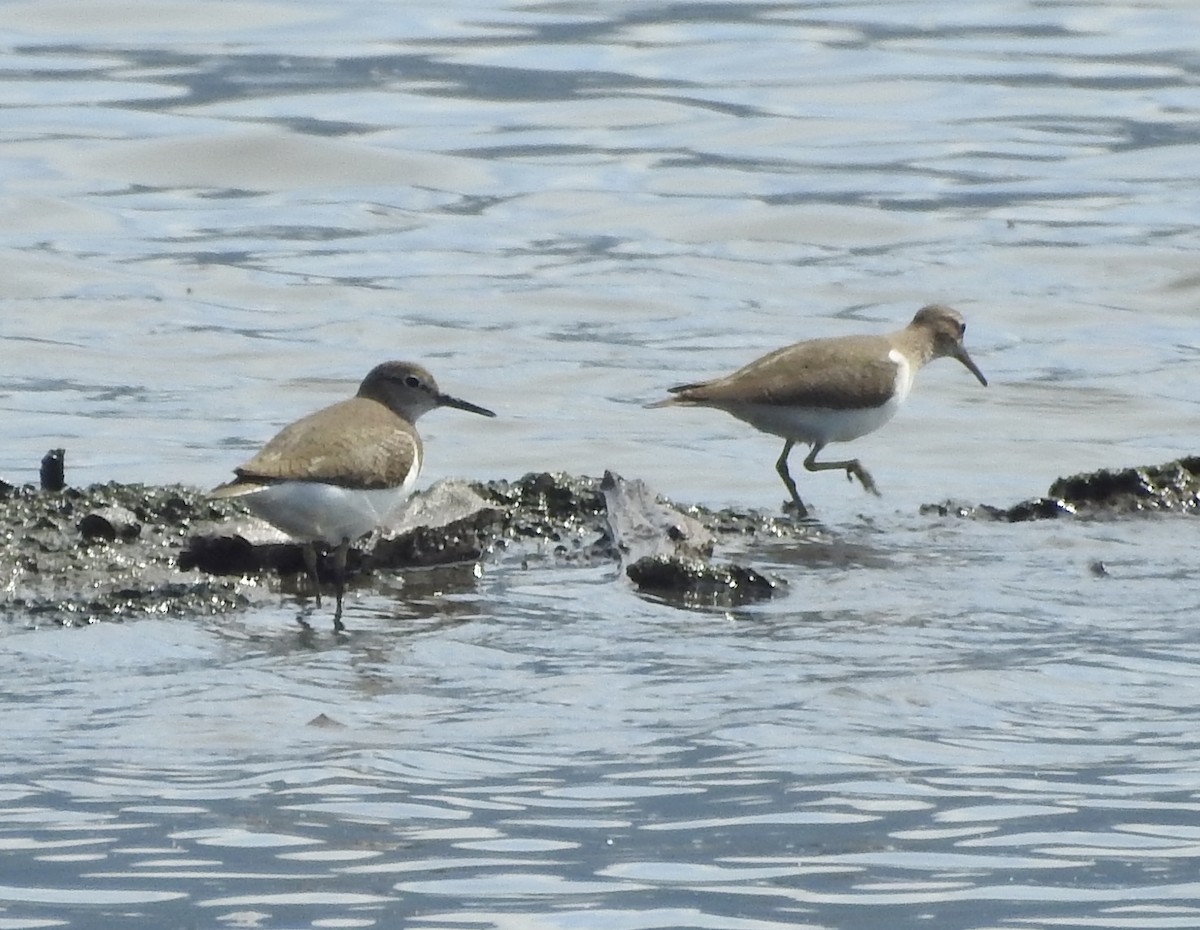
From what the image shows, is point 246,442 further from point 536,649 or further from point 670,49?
point 670,49

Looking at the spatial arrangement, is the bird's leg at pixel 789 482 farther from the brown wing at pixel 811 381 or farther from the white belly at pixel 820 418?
the brown wing at pixel 811 381

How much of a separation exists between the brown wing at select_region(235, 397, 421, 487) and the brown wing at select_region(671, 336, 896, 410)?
2.15m

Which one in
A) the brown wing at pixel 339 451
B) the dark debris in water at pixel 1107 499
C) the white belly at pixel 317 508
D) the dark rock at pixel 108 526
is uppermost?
the brown wing at pixel 339 451

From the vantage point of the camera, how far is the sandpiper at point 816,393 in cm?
1151

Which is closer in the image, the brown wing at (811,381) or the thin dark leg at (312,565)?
the thin dark leg at (312,565)

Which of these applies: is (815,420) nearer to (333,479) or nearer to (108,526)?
(333,479)

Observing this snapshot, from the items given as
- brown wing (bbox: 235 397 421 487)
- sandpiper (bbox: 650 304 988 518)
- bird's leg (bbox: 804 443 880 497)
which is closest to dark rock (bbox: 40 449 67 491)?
brown wing (bbox: 235 397 421 487)

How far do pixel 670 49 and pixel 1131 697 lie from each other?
21.0 meters

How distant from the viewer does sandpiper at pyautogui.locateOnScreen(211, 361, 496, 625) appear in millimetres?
8875

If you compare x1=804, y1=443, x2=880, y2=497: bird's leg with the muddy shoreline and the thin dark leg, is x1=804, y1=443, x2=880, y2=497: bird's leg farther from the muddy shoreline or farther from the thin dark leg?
the thin dark leg

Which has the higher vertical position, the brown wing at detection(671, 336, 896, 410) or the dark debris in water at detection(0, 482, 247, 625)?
the brown wing at detection(671, 336, 896, 410)

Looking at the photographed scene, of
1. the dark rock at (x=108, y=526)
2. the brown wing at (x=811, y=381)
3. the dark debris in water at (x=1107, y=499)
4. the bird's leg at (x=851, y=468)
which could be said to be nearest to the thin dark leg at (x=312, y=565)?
the dark rock at (x=108, y=526)

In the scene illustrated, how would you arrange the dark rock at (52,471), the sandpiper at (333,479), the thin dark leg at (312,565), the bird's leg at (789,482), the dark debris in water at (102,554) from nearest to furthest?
the dark debris in water at (102,554) → the sandpiper at (333,479) → the thin dark leg at (312,565) → the dark rock at (52,471) → the bird's leg at (789,482)

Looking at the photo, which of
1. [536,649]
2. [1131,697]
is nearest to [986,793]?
[1131,697]
